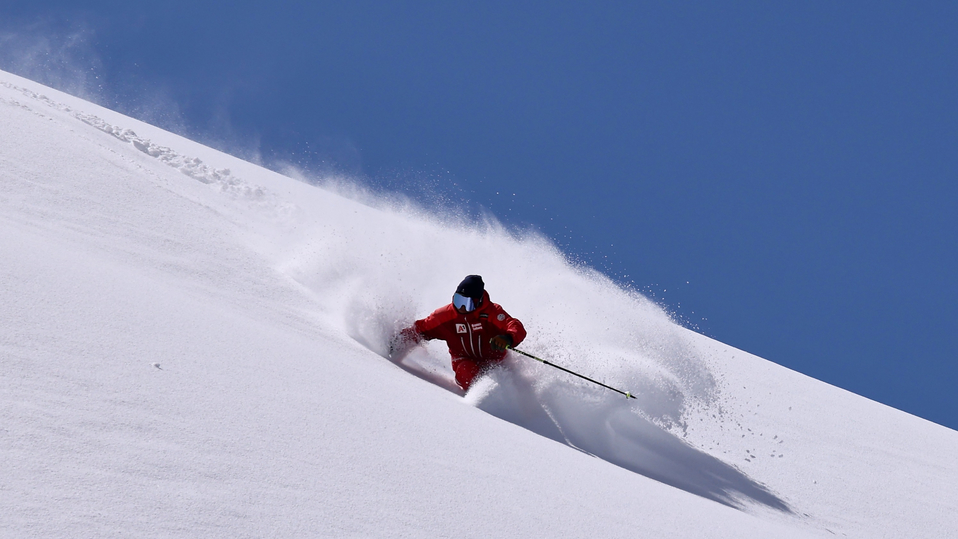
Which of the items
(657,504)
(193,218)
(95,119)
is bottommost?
(657,504)

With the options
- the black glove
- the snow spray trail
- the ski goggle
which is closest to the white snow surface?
the snow spray trail

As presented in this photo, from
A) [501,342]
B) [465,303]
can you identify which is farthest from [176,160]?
[501,342]

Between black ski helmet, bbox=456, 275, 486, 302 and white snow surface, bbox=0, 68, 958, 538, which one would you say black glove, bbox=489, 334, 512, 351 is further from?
black ski helmet, bbox=456, 275, 486, 302

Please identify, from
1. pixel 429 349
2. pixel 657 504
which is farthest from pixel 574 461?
pixel 429 349

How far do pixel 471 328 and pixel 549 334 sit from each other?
1267 millimetres

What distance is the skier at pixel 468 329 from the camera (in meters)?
5.93

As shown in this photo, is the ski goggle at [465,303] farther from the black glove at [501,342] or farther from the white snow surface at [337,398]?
the white snow surface at [337,398]

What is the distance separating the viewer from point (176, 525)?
1.97 m

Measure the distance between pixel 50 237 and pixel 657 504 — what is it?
14.3 feet

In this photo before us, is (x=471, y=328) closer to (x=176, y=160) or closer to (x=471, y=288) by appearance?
(x=471, y=288)

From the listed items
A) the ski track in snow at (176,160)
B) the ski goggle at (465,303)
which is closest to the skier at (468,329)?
the ski goggle at (465,303)

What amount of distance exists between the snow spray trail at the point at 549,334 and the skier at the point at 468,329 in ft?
0.48

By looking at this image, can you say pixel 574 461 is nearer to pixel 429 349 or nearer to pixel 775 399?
pixel 429 349

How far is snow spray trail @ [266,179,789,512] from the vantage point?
5.36 m
